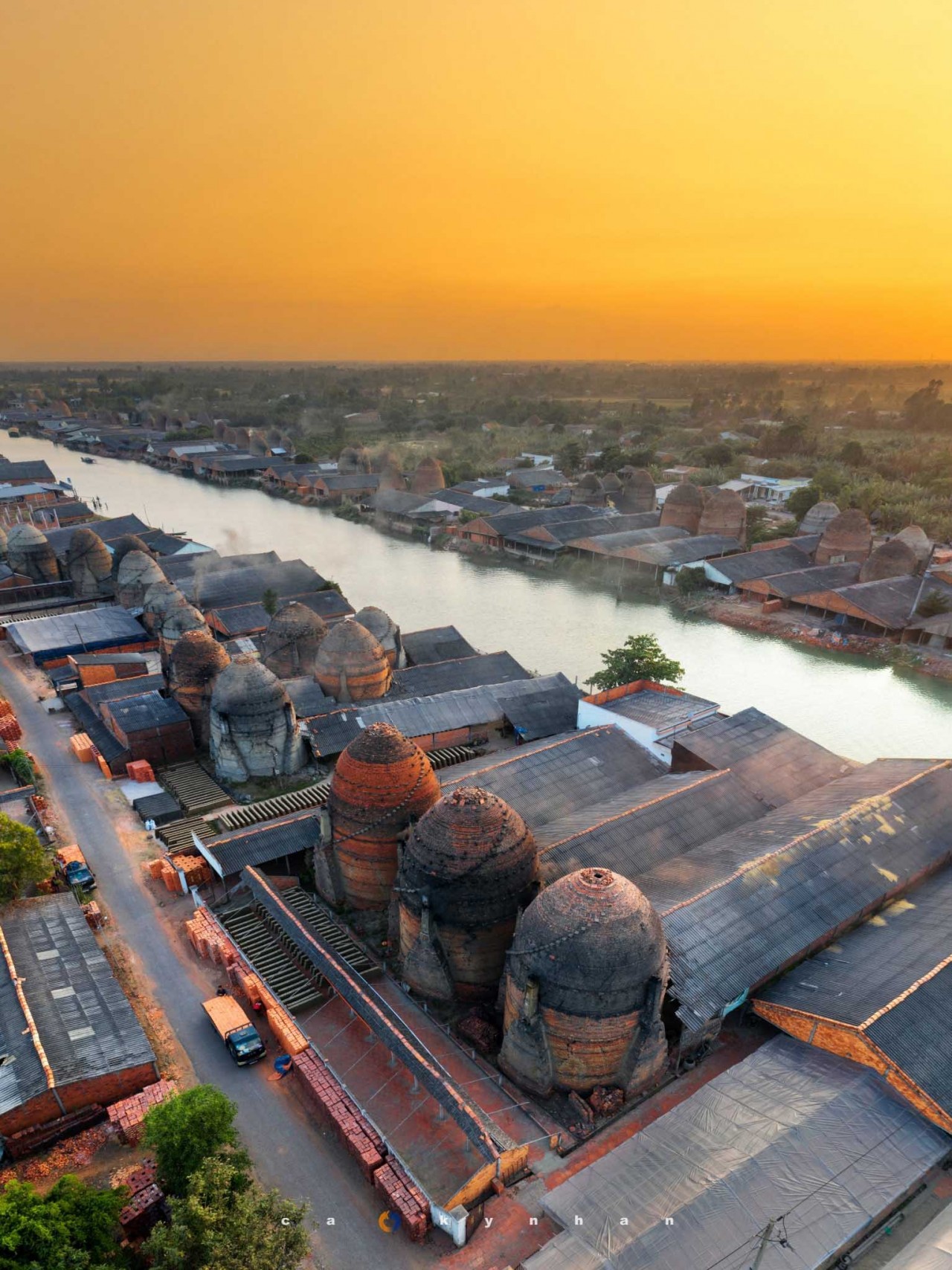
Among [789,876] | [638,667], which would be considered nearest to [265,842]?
[789,876]

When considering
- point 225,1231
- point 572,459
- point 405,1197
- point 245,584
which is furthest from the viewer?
point 572,459

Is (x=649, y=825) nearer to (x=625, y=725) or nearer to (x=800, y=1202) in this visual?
(x=625, y=725)

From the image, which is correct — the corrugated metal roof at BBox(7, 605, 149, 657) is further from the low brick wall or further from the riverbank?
the riverbank

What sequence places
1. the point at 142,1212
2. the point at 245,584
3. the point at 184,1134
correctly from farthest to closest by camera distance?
the point at 245,584
the point at 142,1212
the point at 184,1134

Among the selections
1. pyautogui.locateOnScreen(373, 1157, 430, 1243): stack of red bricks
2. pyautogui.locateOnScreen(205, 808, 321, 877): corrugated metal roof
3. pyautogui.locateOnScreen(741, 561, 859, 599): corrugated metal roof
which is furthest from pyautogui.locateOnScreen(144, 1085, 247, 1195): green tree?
pyautogui.locateOnScreen(741, 561, 859, 599): corrugated metal roof

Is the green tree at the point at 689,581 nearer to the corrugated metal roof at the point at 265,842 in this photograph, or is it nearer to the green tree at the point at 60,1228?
the corrugated metal roof at the point at 265,842

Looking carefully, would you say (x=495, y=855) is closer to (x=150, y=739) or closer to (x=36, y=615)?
(x=150, y=739)
